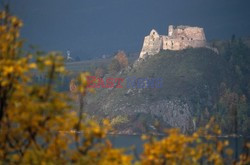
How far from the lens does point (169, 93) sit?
476 feet

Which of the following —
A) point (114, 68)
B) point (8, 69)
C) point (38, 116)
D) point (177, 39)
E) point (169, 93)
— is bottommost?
point (38, 116)

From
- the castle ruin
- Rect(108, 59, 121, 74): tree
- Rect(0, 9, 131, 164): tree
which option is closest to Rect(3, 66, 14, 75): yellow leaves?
Rect(0, 9, 131, 164): tree

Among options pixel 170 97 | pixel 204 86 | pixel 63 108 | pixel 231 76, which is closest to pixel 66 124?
pixel 63 108

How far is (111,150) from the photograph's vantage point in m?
8.10

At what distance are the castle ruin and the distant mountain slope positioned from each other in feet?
7.16

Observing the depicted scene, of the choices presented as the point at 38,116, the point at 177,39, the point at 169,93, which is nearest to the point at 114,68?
the point at 177,39

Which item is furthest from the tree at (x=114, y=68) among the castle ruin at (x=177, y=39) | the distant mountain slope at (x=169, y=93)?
the castle ruin at (x=177, y=39)

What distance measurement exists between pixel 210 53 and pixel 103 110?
3525 centimetres

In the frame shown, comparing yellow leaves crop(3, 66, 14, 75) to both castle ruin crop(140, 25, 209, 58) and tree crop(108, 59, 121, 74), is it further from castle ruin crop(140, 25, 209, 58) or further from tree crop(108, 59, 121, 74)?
tree crop(108, 59, 121, 74)

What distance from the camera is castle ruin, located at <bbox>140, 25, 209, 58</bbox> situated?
15300 centimetres

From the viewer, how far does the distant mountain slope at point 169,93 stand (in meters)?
138

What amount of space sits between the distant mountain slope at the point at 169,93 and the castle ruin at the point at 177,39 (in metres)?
2.18

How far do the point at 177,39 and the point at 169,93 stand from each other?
16.5 meters

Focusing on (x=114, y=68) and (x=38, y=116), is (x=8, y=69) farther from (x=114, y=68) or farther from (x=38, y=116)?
(x=114, y=68)
